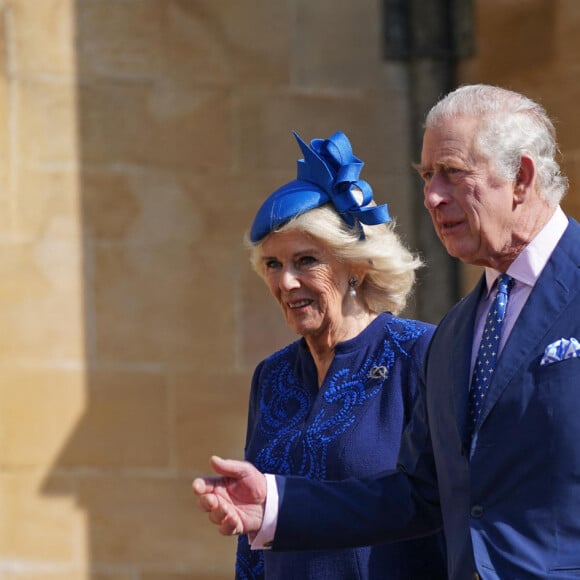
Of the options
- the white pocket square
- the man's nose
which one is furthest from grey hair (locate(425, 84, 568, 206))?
the white pocket square

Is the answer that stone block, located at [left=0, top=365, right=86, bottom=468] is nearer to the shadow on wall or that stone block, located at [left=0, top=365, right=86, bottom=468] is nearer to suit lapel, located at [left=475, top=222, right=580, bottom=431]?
the shadow on wall

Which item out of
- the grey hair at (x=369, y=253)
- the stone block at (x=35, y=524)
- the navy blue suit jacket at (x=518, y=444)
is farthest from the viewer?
the stone block at (x=35, y=524)

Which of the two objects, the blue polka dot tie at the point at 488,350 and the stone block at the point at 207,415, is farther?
the stone block at the point at 207,415

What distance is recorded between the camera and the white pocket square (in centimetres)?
276

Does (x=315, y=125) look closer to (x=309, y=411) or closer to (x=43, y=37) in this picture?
(x=43, y=37)

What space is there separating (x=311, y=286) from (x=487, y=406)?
42.0 inches

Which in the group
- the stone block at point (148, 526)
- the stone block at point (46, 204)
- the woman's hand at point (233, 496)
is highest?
the stone block at point (46, 204)

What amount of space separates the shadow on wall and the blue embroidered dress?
74.7 inches

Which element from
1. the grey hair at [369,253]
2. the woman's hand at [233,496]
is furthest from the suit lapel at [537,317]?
the grey hair at [369,253]

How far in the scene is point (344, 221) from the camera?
3.87 meters

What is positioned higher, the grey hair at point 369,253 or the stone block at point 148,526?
the grey hair at point 369,253

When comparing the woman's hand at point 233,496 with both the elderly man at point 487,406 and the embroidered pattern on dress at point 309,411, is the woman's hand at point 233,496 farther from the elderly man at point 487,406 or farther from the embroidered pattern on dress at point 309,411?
the embroidered pattern on dress at point 309,411

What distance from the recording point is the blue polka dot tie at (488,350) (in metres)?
2.93

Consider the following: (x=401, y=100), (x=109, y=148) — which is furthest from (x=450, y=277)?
(x=109, y=148)
